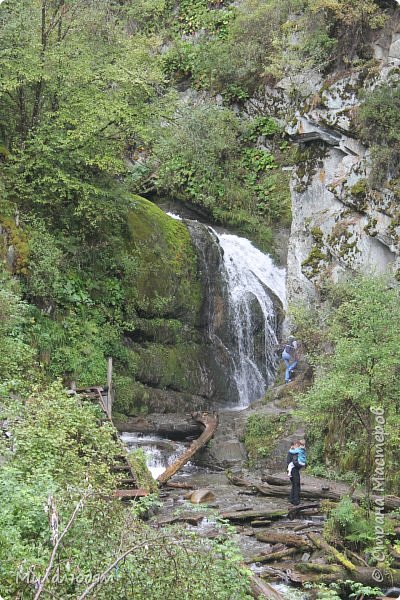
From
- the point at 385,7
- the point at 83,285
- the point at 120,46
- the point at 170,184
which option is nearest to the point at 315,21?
the point at 385,7

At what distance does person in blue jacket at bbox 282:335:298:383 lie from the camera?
19.7m

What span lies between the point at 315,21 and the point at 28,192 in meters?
10.4

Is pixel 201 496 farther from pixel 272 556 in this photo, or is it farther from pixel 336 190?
pixel 336 190

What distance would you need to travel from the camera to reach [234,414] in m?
19.8

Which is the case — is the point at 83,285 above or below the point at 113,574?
above

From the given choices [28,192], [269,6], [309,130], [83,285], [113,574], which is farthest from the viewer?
[269,6]

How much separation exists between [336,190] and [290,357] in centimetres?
520

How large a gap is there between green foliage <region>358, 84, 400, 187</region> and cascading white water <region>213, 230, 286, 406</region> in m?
6.60

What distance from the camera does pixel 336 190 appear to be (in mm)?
18797

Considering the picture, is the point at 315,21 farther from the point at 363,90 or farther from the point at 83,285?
the point at 83,285

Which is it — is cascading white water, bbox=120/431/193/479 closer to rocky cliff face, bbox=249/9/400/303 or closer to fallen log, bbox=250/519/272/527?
fallen log, bbox=250/519/272/527

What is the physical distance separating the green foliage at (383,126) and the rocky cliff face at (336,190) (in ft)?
1.52

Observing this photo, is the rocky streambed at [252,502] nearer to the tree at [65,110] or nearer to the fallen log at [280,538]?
the fallen log at [280,538]

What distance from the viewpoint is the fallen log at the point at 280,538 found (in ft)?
33.8
